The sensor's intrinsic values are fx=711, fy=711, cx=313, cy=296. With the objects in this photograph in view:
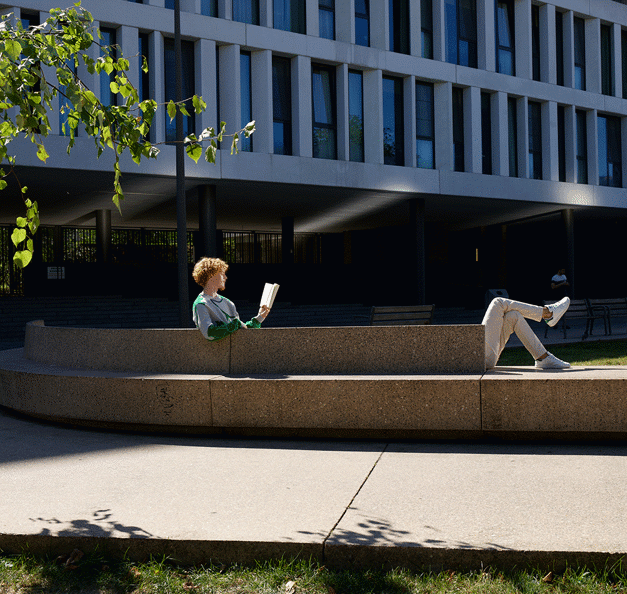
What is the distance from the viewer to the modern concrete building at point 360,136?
20406mm

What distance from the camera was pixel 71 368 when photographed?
23.7 ft

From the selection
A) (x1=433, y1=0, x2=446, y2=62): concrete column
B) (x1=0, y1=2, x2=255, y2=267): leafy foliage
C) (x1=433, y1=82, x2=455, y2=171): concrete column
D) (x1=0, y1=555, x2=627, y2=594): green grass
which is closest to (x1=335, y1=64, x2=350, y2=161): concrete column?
(x1=433, y1=82, x2=455, y2=171): concrete column

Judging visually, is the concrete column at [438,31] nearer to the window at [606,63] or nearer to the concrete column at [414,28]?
the concrete column at [414,28]

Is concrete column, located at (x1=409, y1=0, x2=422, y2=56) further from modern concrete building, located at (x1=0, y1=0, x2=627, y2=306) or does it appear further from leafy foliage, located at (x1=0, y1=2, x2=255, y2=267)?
leafy foliage, located at (x1=0, y1=2, x2=255, y2=267)

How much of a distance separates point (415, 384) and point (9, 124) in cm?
353

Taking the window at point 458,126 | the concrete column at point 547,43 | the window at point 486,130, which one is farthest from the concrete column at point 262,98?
the concrete column at point 547,43

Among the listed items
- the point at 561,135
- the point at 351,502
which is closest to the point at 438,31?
the point at 561,135

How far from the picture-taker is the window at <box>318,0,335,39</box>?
22.2 m

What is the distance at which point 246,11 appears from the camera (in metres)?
21.2

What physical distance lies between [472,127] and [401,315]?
1514 centimetres

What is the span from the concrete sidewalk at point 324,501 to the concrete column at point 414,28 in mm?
20399

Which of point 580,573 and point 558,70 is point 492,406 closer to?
point 580,573

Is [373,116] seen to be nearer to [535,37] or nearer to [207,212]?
[207,212]

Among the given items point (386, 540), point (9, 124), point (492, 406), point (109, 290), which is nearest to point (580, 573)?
point (386, 540)
